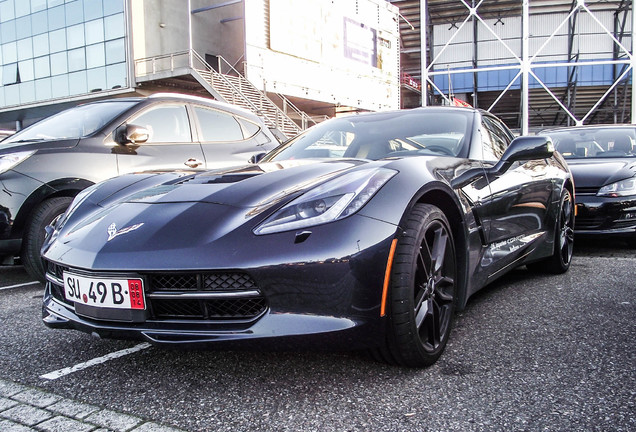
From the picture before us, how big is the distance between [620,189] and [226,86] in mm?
16668

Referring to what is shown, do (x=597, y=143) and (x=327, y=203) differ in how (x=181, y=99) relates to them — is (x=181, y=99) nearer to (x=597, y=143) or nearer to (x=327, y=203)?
(x=327, y=203)

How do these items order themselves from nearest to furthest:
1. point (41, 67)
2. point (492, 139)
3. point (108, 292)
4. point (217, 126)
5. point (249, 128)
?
1. point (108, 292)
2. point (492, 139)
3. point (217, 126)
4. point (249, 128)
5. point (41, 67)

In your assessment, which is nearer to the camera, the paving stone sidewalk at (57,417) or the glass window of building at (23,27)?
the paving stone sidewalk at (57,417)

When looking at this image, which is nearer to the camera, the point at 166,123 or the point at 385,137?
the point at 385,137

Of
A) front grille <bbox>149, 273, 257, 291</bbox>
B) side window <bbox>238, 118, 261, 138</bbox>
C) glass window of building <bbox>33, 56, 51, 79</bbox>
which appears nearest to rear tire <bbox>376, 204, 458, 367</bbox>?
front grille <bbox>149, 273, 257, 291</bbox>

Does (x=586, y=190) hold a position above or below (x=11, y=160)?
below

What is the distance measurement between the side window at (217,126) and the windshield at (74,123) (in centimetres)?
69

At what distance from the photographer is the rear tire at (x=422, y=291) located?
2096 millimetres

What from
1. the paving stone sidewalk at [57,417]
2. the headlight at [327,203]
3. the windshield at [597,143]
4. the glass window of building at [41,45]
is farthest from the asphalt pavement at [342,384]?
the glass window of building at [41,45]

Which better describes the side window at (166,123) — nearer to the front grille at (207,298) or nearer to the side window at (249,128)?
the side window at (249,128)

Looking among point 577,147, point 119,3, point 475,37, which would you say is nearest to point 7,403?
point 577,147

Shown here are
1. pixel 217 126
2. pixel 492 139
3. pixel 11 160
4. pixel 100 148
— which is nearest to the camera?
pixel 492 139

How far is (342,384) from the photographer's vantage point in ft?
7.02

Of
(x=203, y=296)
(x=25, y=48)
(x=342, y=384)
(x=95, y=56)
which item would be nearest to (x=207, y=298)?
(x=203, y=296)
